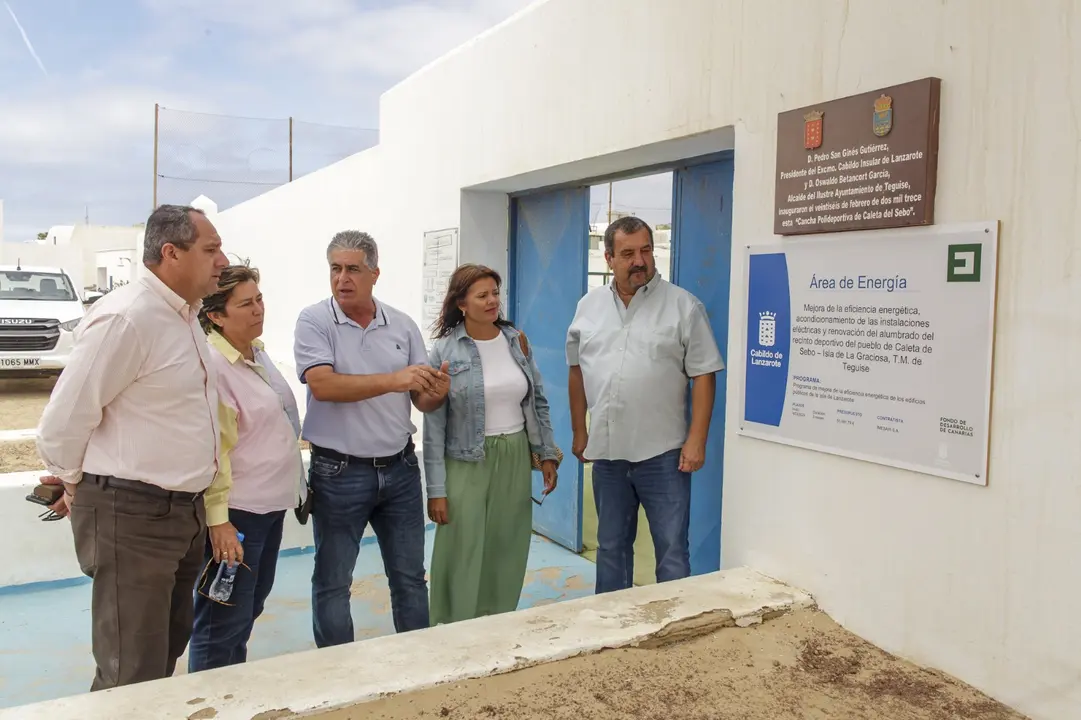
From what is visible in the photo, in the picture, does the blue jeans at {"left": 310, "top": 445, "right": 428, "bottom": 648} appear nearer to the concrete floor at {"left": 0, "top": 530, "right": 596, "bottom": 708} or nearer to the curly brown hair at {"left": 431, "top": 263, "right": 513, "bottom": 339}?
the curly brown hair at {"left": 431, "top": 263, "right": 513, "bottom": 339}

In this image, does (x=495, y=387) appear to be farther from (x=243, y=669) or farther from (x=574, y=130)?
(x=574, y=130)

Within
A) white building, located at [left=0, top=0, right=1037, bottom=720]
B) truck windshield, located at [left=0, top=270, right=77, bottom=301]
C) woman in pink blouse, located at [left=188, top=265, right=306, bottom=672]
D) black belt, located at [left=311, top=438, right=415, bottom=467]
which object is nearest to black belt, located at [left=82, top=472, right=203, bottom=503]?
woman in pink blouse, located at [left=188, top=265, right=306, bottom=672]

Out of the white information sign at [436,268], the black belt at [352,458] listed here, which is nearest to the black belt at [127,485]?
the black belt at [352,458]

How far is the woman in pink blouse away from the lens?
8.82ft

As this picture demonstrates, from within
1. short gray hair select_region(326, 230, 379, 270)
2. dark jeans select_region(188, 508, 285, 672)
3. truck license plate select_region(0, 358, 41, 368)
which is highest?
short gray hair select_region(326, 230, 379, 270)

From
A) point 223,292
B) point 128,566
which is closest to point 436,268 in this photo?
point 223,292

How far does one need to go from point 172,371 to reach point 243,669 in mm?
834

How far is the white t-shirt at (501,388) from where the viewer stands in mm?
3188

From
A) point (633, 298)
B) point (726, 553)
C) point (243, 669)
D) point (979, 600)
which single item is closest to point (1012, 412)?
point (979, 600)

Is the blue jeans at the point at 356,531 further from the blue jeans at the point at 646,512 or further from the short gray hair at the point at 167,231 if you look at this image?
the short gray hair at the point at 167,231

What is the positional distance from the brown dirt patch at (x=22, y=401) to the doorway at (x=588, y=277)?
5646 mm

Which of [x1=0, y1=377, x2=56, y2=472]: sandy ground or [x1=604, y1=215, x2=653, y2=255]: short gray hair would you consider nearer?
[x1=604, y1=215, x2=653, y2=255]: short gray hair

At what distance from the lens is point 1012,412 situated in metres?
2.19

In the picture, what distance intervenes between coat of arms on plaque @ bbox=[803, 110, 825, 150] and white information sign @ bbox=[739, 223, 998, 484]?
0.32m
